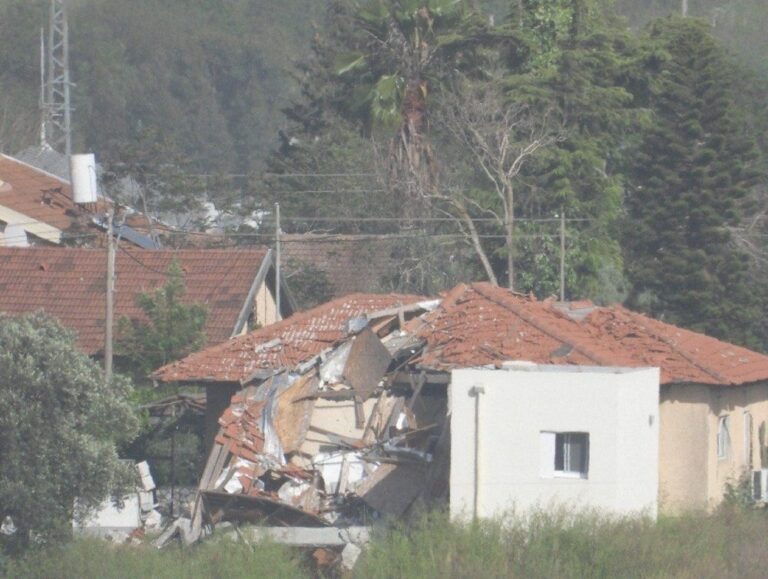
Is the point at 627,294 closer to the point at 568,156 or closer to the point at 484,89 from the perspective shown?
the point at 568,156

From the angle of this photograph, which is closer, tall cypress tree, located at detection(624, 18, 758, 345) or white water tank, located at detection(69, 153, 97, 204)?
white water tank, located at detection(69, 153, 97, 204)

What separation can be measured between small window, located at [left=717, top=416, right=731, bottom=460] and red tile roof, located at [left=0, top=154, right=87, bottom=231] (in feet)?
78.4

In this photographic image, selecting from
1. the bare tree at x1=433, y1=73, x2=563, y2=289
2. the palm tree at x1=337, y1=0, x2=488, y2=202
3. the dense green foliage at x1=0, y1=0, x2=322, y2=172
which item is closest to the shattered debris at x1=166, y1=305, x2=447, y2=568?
the bare tree at x1=433, y1=73, x2=563, y2=289

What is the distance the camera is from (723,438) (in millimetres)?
23391

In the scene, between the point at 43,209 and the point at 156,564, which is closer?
the point at 156,564

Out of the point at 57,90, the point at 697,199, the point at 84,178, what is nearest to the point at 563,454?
the point at 84,178

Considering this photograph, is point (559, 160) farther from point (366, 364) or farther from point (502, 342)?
point (366, 364)

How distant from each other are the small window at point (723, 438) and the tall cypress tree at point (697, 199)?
12218 millimetres

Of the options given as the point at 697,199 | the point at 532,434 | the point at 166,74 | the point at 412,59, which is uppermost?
the point at 166,74

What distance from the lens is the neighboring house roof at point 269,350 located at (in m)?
22.9

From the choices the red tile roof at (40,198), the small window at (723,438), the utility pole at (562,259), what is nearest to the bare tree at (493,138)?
the utility pole at (562,259)

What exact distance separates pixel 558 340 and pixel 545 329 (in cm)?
35

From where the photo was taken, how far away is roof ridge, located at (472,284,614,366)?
21219mm

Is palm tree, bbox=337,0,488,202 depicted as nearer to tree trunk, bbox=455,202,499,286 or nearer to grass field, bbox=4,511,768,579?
tree trunk, bbox=455,202,499,286
